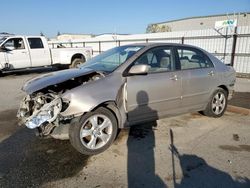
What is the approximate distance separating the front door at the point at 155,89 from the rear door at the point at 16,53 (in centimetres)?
1012

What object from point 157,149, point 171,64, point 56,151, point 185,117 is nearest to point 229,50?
point 185,117

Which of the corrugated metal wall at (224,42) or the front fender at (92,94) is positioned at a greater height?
the corrugated metal wall at (224,42)

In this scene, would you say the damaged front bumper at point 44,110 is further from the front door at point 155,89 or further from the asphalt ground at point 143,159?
the front door at point 155,89

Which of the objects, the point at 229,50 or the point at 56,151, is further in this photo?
the point at 229,50

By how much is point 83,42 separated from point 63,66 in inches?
404

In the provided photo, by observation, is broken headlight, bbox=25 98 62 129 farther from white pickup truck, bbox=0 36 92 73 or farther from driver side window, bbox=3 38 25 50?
driver side window, bbox=3 38 25 50

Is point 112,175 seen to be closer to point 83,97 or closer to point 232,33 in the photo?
point 83,97

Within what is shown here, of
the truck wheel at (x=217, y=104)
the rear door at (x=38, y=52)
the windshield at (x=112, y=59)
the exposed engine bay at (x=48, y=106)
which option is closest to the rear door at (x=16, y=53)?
the rear door at (x=38, y=52)

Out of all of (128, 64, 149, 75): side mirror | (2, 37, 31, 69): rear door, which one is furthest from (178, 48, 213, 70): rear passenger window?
(2, 37, 31, 69): rear door

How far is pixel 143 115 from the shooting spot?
425cm

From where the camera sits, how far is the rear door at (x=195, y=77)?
4.72m

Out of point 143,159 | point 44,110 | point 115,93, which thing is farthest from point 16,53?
point 143,159

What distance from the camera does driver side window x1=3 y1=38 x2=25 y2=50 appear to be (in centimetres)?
1235

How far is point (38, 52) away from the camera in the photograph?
1323 centimetres
